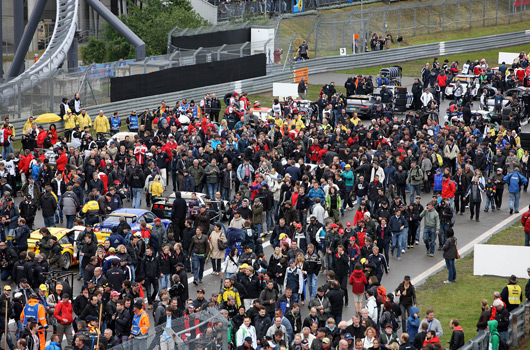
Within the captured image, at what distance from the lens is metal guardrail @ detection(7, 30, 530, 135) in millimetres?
41934

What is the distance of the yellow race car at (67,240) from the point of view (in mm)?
23422

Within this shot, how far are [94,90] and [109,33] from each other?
22.5 meters

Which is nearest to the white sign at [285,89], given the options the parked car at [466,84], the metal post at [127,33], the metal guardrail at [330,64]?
the metal guardrail at [330,64]

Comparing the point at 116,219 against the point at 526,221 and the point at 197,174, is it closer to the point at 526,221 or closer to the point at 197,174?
the point at 197,174

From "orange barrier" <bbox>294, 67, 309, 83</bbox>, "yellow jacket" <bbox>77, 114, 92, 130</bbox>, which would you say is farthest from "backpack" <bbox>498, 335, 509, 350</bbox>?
"orange barrier" <bbox>294, 67, 309, 83</bbox>

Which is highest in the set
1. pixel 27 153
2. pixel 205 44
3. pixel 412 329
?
pixel 205 44

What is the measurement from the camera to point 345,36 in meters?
58.0

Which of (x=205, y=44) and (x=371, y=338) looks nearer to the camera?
(x=371, y=338)

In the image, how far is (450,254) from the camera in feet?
76.1

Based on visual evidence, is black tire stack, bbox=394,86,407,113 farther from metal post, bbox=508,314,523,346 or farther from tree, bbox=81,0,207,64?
metal post, bbox=508,314,523,346

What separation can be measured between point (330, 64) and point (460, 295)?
3304cm

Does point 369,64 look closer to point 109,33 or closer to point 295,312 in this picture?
point 109,33

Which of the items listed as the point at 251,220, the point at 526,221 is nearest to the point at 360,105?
the point at 526,221

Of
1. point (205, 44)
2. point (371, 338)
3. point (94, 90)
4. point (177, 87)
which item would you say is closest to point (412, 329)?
point (371, 338)
